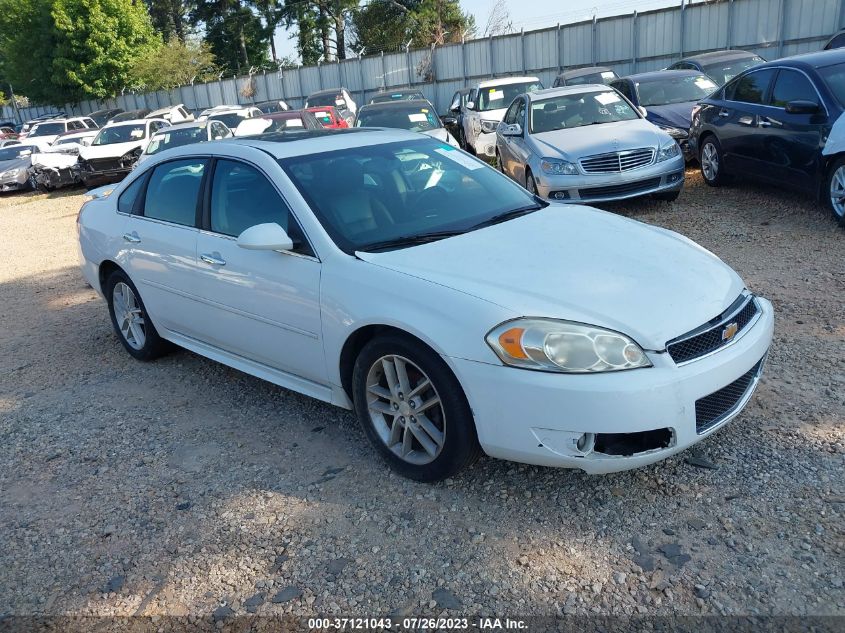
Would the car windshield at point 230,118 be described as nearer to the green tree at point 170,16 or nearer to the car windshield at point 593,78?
the car windshield at point 593,78

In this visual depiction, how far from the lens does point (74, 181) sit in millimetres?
20266

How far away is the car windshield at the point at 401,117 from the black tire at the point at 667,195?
5170mm

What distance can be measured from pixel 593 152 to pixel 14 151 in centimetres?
1991

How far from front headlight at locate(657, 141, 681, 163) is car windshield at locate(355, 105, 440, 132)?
5343 millimetres

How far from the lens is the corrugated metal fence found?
63.8 ft

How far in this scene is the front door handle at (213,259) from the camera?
4.40 meters

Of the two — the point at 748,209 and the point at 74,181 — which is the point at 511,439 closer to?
the point at 748,209

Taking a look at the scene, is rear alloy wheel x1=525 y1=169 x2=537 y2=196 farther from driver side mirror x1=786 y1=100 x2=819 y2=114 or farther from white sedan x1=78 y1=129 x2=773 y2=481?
white sedan x1=78 y1=129 x2=773 y2=481

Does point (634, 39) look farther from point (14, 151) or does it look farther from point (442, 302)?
point (442, 302)

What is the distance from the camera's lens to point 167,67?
41.0 m

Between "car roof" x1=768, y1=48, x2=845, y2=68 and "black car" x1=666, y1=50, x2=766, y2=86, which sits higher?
"car roof" x1=768, y1=48, x2=845, y2=68

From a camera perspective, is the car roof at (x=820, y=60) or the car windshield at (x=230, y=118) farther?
the car windshield at (x=230, y=118)

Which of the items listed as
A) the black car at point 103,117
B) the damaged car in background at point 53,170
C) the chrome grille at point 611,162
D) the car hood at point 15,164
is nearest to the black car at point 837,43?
the chrome grille at point 611,162

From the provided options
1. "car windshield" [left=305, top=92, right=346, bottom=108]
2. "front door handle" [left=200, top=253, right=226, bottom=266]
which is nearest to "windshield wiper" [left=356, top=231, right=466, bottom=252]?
"front door handle" [left=200, top=253, right=226, bottom=266]
